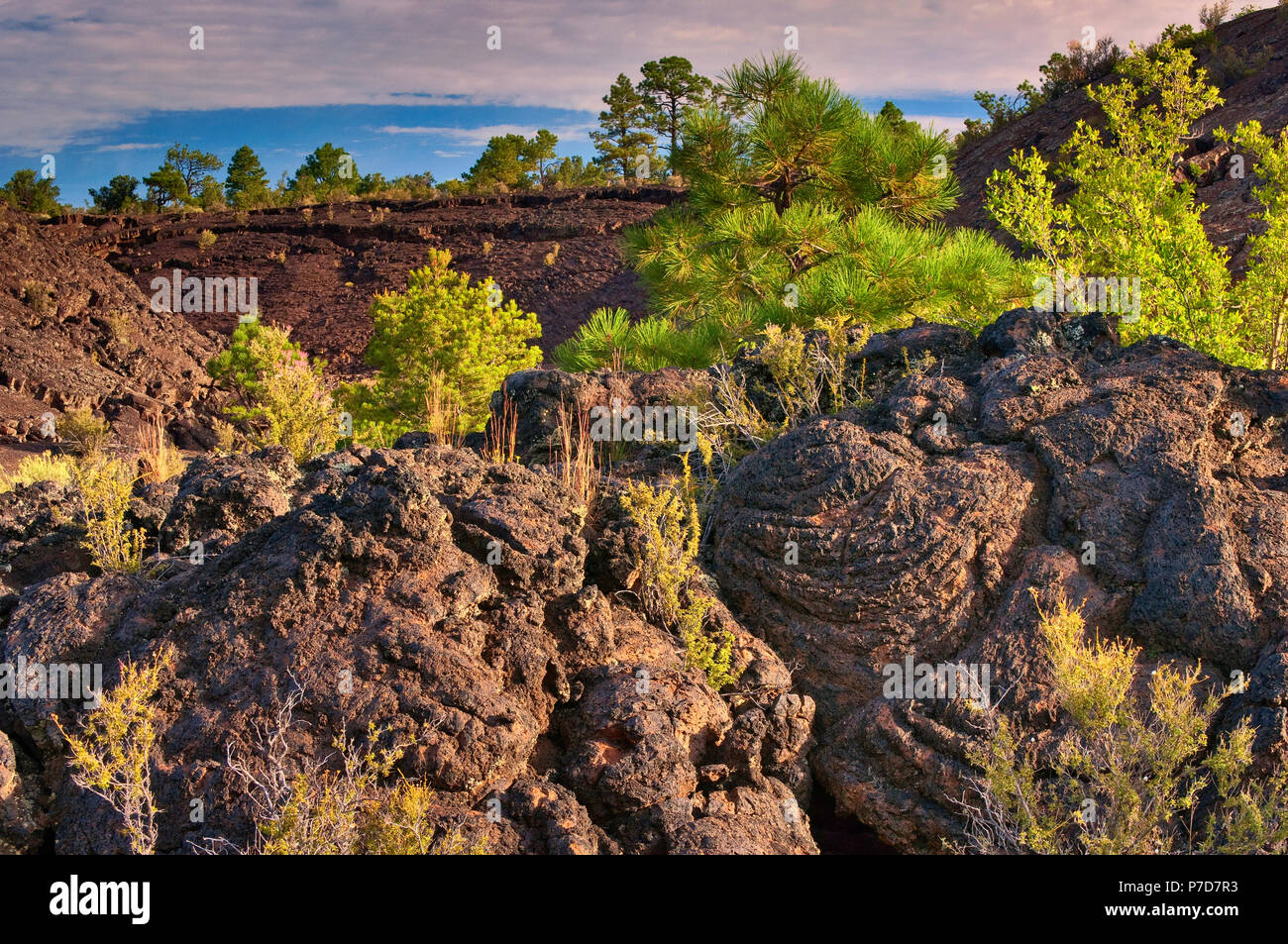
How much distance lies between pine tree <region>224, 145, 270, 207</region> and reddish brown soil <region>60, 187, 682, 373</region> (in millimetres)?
1677

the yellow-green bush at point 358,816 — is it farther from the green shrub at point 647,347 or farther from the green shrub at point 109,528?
the green shrub at point 647,347

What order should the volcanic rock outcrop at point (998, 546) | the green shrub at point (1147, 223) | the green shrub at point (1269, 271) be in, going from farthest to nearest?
the green shrub at point (1147, 223), the green shrub at point (1269, 271), the volcanic rock outcrop at point (998, 546)

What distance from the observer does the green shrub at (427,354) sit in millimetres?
13938

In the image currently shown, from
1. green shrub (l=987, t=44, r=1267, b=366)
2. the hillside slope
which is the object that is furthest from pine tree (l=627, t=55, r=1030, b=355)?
the hillside slope

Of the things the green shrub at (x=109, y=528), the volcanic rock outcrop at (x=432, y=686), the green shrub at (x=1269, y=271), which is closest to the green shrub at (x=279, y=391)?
the green shrub at (x=109, y=528)

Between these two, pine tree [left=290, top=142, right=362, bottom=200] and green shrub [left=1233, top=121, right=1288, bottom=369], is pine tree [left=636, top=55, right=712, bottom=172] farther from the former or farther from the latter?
green shrub [left=1233, top=121, right=1288, bottom=369]

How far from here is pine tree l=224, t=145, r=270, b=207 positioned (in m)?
41.9

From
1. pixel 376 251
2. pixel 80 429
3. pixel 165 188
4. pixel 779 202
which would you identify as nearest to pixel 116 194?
pixel 165 188

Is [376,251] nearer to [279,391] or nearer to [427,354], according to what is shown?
[427,354]

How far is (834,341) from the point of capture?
637 cm

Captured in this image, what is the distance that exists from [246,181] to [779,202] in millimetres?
38199

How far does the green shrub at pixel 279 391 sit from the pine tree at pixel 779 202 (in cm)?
398

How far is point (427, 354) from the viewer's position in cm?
1401

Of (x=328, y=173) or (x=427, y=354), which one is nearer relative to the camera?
(x=427, y=354)
